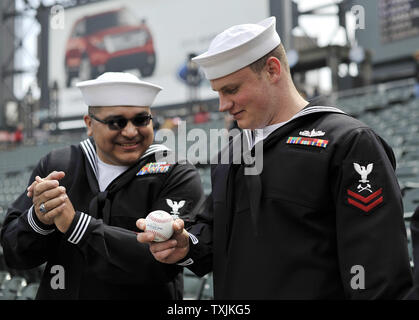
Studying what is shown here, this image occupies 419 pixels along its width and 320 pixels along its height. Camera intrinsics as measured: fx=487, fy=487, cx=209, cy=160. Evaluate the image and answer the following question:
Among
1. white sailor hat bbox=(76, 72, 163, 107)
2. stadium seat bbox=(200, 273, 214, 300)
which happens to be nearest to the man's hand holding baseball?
white sailor hat bbox=(76, 72, 163, 107)

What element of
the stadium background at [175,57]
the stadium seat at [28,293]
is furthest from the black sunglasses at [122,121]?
the stadium background at [175,57]

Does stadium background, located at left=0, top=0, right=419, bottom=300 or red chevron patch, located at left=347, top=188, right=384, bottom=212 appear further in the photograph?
stadium background, located at left=0, top=0, right=419, bottom=300

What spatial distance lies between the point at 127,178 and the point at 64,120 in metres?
22.4

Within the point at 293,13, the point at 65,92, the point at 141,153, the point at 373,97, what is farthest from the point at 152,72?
the point at 141,153

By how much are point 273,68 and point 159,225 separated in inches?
26.8

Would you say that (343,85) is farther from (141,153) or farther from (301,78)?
(141,153)

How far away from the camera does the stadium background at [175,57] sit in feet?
52.2

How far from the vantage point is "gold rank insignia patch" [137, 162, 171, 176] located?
2.26 meters

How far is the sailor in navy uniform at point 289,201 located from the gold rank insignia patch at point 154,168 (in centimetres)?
46

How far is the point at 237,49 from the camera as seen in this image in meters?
1.69

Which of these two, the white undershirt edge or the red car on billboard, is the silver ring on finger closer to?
the white undershirt edge

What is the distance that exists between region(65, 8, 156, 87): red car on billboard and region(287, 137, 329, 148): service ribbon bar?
68.0 ft

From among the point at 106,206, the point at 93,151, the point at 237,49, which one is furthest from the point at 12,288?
the point at 237,49

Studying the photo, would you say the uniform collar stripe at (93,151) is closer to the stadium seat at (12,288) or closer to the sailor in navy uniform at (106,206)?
the sailor in navy uniform at (106,206)
